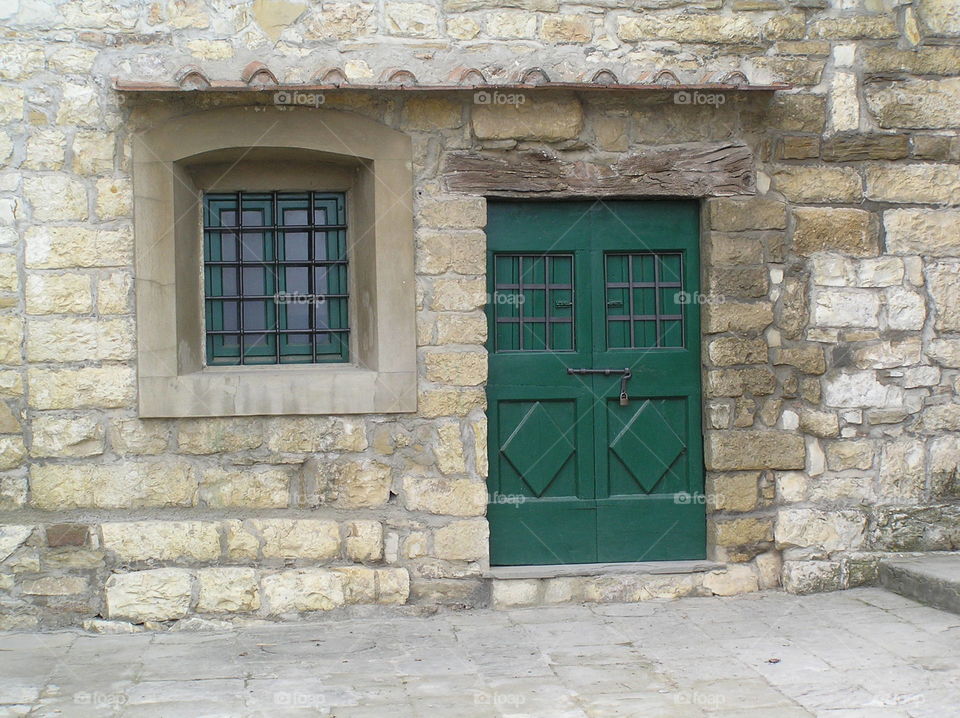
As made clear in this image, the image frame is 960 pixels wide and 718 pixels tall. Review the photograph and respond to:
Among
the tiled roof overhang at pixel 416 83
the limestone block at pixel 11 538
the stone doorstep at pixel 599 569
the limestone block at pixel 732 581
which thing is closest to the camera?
the tiled roof overhang at pixel 416 83

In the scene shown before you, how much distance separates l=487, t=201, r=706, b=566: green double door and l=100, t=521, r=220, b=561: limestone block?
1384 mm

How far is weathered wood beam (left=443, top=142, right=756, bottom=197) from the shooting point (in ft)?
16.4

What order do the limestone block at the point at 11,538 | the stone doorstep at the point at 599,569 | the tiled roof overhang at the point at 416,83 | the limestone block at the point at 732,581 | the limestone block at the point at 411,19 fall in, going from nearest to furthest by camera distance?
the tiled roof overhang at the point at 416,83 → the limestone block at the point at 11,538 → the limestone block at the point at 411,19 → the stone doorstep at the point at 599,569 → the limestone block at the point at 732,581

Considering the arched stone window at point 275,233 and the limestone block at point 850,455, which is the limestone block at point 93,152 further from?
the limestone block at point 850,455

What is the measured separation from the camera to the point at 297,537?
4895mm

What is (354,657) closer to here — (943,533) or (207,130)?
(207,130)

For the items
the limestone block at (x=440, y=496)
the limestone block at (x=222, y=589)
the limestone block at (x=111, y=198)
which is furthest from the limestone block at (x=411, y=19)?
the limestone block at (x=222, y=589)

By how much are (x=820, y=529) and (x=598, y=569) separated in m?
1.16

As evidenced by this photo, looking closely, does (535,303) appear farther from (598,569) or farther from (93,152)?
(93,152)

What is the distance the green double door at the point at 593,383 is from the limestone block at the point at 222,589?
1250 millimetres

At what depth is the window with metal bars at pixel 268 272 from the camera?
16.9 ft

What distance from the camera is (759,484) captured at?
5.20 meters

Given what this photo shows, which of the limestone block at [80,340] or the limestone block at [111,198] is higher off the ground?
the limestone block at [111,198]

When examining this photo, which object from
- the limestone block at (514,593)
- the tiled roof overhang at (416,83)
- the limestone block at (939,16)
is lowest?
the limestone block at (514,593)
